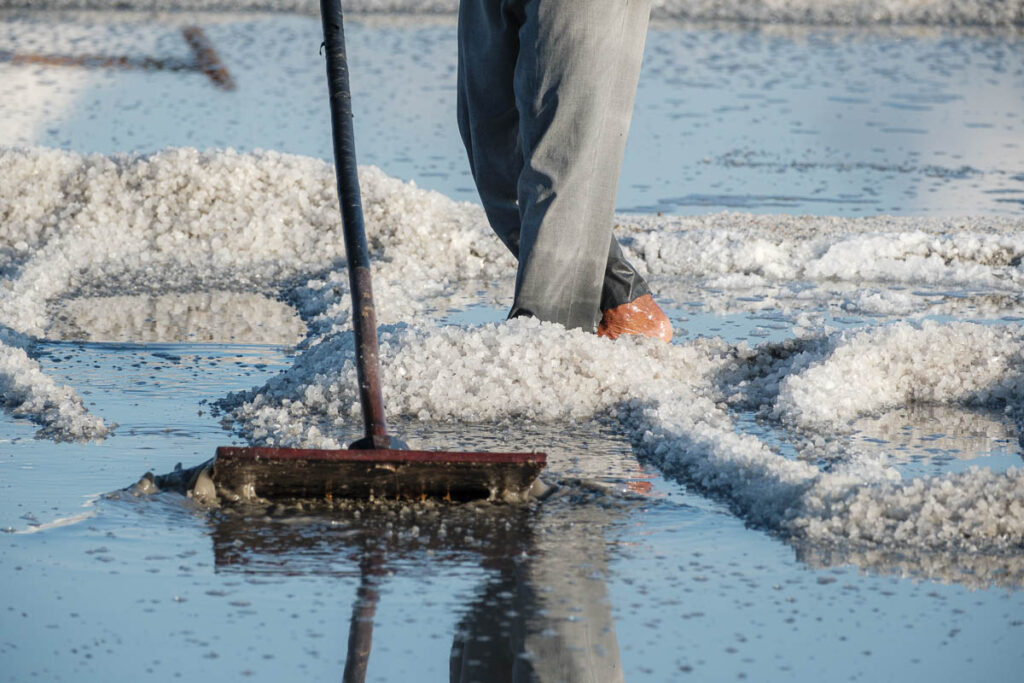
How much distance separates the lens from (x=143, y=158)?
4215 millimetres

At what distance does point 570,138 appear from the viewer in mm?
2830

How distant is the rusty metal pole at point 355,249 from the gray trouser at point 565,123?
0.40 meters

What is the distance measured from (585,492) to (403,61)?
7034 mm

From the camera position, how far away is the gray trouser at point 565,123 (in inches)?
110

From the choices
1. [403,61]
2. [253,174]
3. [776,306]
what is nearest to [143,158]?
[253,174]

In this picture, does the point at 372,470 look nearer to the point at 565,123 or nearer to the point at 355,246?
the point at 355,246

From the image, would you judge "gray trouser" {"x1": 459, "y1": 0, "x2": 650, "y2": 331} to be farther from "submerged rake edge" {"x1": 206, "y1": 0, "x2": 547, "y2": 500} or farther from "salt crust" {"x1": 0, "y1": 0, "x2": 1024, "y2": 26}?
"salt crust" {"x1": 0, "y1": 0, "x2": 1024, "y2": 26}

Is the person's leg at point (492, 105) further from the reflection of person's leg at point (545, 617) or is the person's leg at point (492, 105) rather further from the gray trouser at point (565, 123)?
the reflection of person's leg at point (545, 617)

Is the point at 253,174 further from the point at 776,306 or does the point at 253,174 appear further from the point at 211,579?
the point at 211,579

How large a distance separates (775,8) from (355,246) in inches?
431

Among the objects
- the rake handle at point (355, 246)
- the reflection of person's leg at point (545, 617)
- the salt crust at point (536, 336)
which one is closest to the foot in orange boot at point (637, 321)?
the salt crust at point (536, 336)

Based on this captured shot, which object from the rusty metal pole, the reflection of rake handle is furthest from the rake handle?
the reflection of rake handle

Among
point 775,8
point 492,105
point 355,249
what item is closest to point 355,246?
point 355,249

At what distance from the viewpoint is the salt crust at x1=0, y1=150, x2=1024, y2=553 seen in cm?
208
